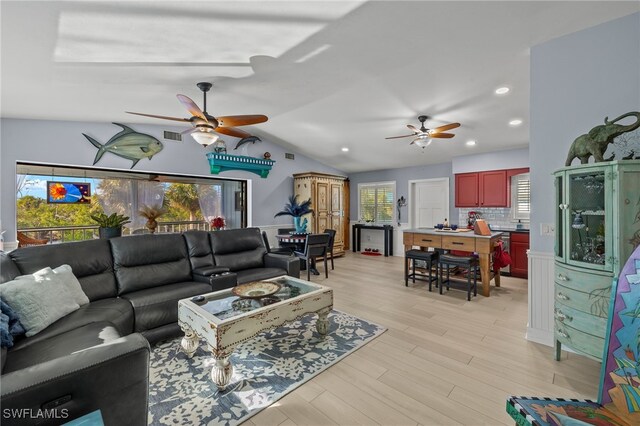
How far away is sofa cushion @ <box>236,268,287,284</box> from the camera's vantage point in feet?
11.4

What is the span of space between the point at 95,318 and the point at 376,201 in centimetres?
698

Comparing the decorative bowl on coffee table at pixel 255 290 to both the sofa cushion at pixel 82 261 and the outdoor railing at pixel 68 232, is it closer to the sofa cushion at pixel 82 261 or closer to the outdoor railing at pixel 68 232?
the sofa cushion at pixel 82 261

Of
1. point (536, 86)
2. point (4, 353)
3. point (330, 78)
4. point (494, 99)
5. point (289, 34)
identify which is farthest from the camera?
point (494, 99)

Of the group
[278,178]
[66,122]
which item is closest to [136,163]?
[66,122]

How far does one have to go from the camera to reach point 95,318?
7.11 feet

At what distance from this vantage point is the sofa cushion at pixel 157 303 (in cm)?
253

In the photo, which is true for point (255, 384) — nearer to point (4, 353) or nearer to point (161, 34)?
point (4, 353)

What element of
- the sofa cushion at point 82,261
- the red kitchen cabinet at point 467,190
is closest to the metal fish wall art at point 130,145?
the sofa cushion at point 82,261

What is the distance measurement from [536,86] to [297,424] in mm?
3590

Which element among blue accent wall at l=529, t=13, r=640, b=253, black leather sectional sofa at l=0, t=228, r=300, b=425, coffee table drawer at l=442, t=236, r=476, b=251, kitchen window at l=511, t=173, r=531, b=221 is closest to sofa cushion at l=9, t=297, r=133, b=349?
black leather sectional sofa at l=0, t=228, r=300, b=425

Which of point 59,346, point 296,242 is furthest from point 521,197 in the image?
point 59,346

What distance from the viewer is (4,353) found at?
1.58 m

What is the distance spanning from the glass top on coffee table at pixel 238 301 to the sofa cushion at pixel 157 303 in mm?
Answer: 415

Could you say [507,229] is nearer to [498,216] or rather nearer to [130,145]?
[498,216]
